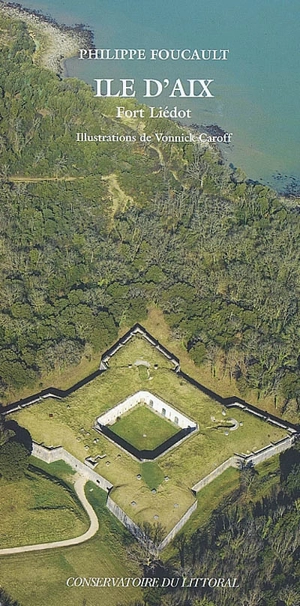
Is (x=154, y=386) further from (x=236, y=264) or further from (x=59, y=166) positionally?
(x=59, y=166)

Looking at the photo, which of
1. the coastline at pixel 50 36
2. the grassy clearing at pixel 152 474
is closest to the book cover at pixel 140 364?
the grassy clearing at pixel 152 474

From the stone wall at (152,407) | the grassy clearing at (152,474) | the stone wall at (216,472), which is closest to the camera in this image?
the grassy clearing at (152,474)

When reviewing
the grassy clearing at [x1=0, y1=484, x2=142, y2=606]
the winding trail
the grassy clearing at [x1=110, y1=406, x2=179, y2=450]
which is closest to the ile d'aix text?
the grassy clearing at [x1=110, y1=406, x2=179, y2=450]

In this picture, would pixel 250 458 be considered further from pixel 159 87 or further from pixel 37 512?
pixel 159 87

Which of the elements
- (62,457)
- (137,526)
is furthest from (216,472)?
(62,457)

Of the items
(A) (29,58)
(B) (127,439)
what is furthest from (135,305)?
(A) (29,58)

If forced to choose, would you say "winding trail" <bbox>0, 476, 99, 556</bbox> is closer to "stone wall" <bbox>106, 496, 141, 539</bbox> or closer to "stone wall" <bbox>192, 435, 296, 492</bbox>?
"stone wall" <bbox>106, 496, 141, 539</bbox>

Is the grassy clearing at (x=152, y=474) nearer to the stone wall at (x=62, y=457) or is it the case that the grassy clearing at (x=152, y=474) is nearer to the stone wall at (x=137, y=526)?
the stone wall at (x=137, y=526)
